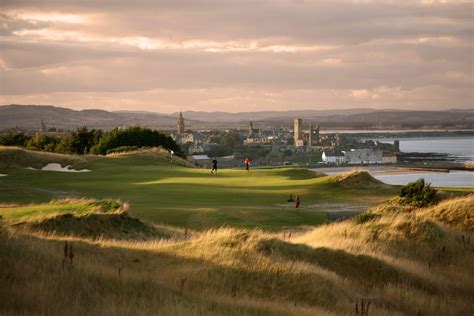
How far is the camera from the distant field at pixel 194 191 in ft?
84.1

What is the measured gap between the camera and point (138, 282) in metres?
11.7

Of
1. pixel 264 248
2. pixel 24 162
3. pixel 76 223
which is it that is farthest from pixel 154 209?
pixel 24 162

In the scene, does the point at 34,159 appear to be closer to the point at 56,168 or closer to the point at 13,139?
the point at 56,168

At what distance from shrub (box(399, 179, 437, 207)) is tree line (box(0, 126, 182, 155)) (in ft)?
178

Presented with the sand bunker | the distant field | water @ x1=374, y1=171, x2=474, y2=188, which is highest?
the distant field

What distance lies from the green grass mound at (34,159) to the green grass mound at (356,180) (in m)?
19.0

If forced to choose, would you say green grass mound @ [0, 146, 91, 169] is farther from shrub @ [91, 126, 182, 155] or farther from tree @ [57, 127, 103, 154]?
tree @ [57, 127, 103, 154]

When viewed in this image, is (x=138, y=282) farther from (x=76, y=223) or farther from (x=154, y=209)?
(x=154, y=209)

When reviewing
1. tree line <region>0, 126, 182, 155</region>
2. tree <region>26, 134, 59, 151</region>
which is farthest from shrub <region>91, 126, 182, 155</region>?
tree <region>26, 134, 59, 151</region>

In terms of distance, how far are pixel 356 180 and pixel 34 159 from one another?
79.6 feet

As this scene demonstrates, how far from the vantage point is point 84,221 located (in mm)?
19047

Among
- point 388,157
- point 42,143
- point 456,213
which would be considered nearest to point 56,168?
point 456,213

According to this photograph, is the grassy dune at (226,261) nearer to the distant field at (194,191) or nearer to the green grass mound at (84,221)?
the green grass mound at (84,221)

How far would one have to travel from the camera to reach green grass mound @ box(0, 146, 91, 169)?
50688mm
